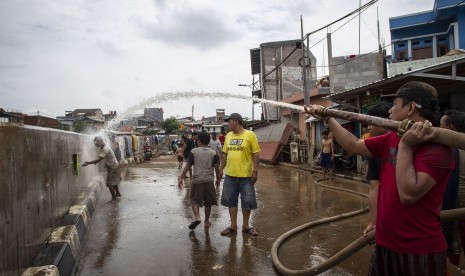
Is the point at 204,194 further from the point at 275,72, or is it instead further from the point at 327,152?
the point at 275,72

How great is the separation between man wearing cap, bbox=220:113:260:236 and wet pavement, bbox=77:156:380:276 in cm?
40

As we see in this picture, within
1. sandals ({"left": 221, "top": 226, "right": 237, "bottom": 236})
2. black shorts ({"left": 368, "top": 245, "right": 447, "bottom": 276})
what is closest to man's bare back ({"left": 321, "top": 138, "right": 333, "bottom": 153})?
sandals ({"left": 221, "top": 226, "right": 237, "bottom": 236})

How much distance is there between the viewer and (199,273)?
4484 millimetres

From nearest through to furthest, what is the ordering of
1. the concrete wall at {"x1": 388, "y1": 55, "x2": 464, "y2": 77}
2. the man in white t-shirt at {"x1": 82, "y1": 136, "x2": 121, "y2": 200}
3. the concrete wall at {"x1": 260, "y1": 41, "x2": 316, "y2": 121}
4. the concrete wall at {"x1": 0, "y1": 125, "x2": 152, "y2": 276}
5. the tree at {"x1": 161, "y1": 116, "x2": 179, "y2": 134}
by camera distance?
the concrete wall at {"x1": 0, "y1": 125, "x2": 152, "y2": 276} < the man in white t-shirt at {"x1": 82, "y1": 136, "x2": 121, "y2": 200} < the concrete wall at {"x1": 388, "y1": 55, "x2": 464, "y2": 77} < the concrete wall at {"x1": 260, "y1": 41, "x2": 316, "y2": 121} < the tree at {"x1": 161, "y1": 116, "x2": 179, "y2": 134}

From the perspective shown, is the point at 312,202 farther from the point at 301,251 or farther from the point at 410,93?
the point at 410,93

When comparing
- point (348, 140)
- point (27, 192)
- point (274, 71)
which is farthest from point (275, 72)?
point (348, 140)

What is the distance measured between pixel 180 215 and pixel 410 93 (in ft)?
20.2

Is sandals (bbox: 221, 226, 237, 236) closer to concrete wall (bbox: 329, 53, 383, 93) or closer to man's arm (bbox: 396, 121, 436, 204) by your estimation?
man's arm (bbox: 396, 121, 436, 204)

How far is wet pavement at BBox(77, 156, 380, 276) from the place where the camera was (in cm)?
467

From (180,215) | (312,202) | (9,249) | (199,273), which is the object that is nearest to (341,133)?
(199,273)

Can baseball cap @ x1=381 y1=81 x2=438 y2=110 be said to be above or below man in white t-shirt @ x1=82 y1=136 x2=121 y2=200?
above

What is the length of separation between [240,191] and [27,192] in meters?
3.34

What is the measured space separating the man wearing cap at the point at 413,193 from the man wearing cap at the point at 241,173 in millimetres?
3652

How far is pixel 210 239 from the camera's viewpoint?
585 cm
